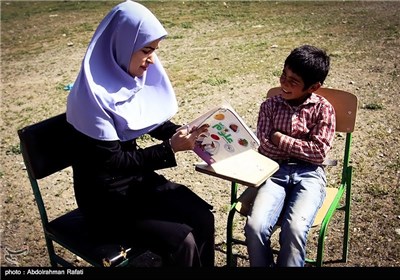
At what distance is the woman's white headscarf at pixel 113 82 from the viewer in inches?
98.0

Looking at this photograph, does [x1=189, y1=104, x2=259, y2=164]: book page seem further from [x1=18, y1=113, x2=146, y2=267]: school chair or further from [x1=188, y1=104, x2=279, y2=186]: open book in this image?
[x1=18, y1=113, x2=146, y2=267]: school chair

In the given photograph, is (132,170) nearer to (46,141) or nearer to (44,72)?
(46,141)

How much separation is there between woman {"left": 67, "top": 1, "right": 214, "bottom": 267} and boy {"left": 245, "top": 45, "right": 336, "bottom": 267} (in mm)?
324

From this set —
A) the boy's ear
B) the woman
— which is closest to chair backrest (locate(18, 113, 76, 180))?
the woman

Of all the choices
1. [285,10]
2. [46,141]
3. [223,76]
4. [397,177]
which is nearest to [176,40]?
[223,76]

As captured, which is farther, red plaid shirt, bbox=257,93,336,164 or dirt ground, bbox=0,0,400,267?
dirt ground, bbox=0,0,400,267

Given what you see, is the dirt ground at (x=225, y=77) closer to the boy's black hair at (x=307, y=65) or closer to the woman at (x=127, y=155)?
the woman at (x=127, y=155)

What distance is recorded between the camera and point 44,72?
773 centimetres

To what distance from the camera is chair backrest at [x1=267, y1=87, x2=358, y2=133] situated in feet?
10.0

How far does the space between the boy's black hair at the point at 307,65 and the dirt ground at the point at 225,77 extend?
1.38 m

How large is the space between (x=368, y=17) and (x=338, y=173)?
20.8 feet

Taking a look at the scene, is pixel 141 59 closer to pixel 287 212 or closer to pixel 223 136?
pixel 223 136

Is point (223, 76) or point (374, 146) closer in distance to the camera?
point (374, 146)

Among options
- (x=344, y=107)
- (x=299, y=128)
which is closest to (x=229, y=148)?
(x=299, y=128)
